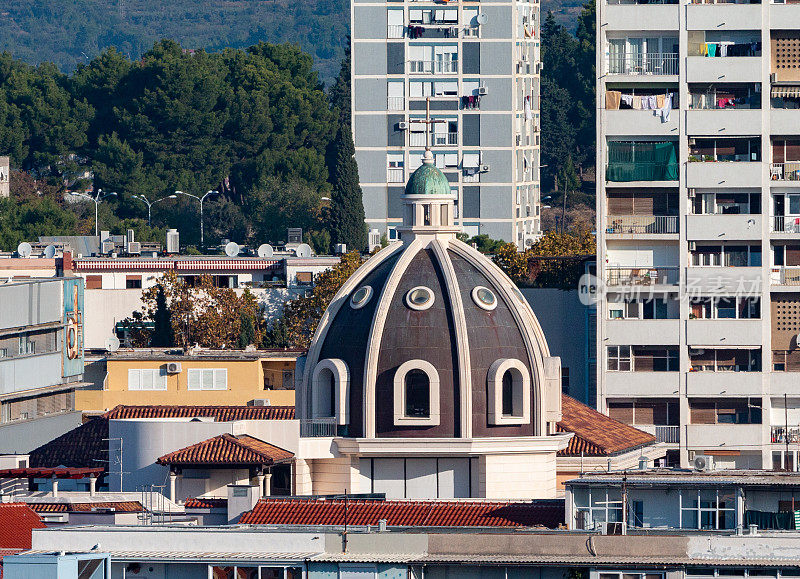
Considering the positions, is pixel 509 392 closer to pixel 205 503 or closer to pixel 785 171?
pixel 205 503

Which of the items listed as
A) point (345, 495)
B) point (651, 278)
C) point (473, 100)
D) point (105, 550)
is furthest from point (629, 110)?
point (473, 100)

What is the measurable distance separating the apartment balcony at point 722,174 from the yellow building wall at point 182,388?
23.2 metres

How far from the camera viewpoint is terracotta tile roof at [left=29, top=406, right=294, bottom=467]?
95.1 meters

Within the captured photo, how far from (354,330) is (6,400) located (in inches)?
1251

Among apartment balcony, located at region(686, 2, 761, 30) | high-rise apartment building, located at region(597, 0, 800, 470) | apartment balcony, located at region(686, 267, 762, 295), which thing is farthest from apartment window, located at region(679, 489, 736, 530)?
apartment balcony, located at region(686, 2, 761, 30)

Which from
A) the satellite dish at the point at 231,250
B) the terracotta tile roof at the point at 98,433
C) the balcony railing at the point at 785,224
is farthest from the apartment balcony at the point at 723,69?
the satellite dish at the point at 231,250

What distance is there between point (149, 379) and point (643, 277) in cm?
2550

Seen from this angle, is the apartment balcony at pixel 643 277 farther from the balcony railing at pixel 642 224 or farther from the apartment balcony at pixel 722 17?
the apartment balcony at pixel 722 17

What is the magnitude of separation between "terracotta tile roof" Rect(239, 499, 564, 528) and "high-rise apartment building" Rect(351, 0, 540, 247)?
101 meters

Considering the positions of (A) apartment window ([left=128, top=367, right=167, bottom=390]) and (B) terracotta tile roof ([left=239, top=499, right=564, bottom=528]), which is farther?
(A) apartment window ([left=128, top=367, right=167, bottom=390])

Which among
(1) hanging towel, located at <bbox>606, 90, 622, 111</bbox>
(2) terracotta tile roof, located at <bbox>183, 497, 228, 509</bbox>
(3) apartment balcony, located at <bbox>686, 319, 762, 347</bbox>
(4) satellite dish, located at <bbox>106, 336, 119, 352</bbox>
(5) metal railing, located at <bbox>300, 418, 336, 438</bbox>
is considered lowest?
(2) terracotta tile roof, located at <bbox>183, 497, 228, 509</bbox>

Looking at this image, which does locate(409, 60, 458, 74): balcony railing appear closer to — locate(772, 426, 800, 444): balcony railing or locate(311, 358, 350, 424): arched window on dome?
locate(772, 426, 800, 444): balcony railing

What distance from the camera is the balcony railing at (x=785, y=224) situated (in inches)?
4264

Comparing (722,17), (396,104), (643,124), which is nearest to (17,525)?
(643,124)
